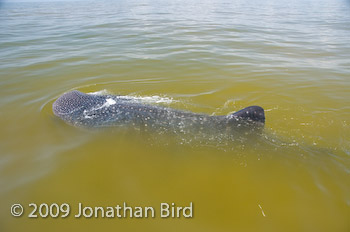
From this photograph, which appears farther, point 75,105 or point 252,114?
point 75,105

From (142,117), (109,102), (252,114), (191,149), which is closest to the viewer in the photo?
(191,149)

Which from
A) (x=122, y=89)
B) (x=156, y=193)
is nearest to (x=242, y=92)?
(x=122, y=89)

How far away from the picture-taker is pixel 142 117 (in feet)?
17.7

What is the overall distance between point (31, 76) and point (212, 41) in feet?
28.7

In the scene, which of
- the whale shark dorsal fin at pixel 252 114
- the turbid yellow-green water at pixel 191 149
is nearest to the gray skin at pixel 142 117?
the whale shark dorsal fin at pixel 252 114

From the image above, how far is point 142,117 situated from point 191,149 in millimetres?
1345

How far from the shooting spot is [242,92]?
24.2ft

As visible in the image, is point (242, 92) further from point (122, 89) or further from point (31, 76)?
point (31, 76)

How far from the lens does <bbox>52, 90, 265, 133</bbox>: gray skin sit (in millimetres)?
4969

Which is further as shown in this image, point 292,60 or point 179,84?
point 292,60

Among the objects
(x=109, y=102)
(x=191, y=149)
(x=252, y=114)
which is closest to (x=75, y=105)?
(x=109, y=102)

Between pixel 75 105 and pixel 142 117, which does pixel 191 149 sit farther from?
pixel 75 105

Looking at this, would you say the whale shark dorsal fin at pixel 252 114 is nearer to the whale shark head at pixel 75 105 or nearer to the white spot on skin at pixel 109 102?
the white spot on skin at pixel 109 102

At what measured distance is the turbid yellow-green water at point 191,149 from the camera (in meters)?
3.47
